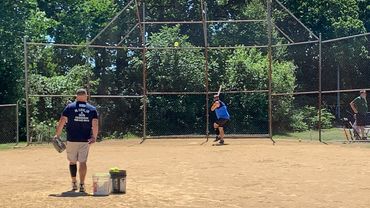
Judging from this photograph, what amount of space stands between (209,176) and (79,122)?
299 cm

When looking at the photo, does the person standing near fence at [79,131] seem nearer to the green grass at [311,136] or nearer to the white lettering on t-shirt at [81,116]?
the white lettering on t-shirt at [81,116]

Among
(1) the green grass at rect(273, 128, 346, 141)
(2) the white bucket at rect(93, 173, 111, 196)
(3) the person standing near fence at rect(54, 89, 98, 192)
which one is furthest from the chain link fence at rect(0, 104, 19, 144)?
(2) the white bucket at rect(93, 173, 111, 196)

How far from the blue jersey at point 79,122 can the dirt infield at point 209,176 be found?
96 cm

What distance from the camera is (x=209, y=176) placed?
11797 millimetres

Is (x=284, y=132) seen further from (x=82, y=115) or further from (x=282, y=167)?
(x=82, y=115)

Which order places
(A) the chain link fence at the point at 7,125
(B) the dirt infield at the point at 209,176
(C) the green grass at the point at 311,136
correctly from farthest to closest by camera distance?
(A) the chain link fence at the point at 7,125 → (C) the green grass at the point at 311,136 → (B) the dirt infield at the point at 209,176

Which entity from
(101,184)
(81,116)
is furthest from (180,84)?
(101,184)

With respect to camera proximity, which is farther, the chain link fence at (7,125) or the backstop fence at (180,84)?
the chain link fence at (7,125)

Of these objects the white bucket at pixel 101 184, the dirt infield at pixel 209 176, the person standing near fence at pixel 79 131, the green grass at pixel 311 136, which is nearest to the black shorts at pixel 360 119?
the dirt infield at pixel 209 176

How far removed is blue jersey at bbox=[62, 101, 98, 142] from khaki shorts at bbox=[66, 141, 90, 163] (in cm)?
7

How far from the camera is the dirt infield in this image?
8914 millimetres

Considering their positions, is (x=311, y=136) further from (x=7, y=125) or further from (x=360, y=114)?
(x=7, y=125)

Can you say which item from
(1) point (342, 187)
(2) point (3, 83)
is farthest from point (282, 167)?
(2) point (3, 83)

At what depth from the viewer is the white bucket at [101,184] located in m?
9.53
